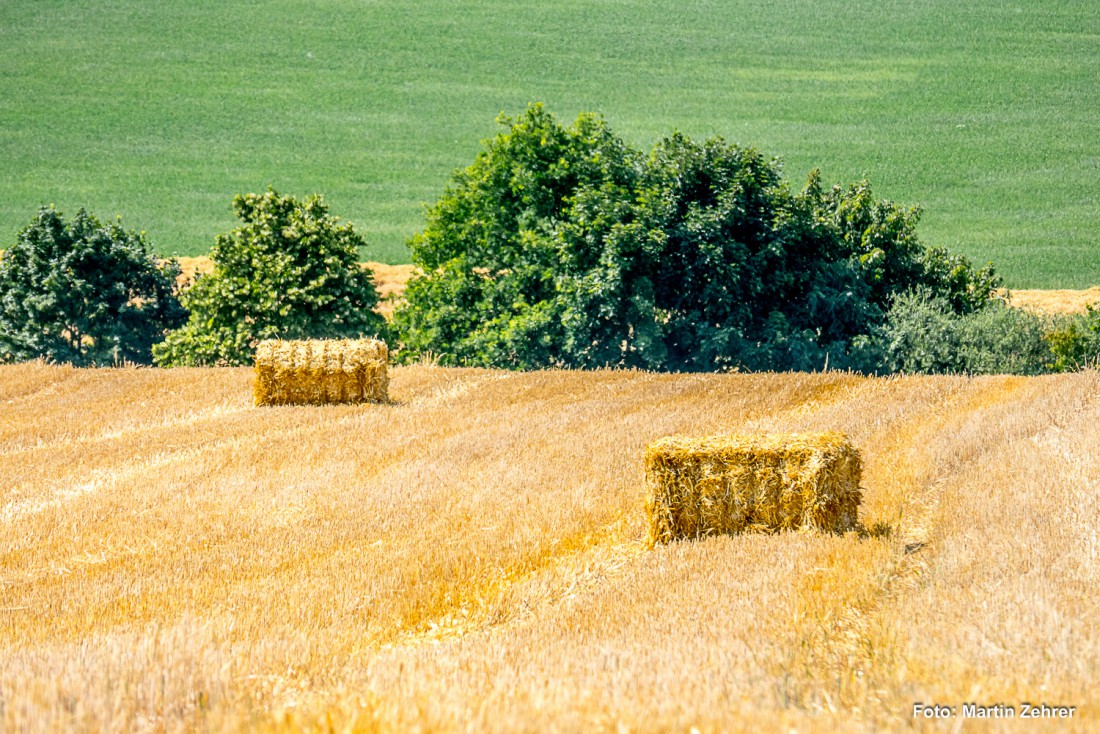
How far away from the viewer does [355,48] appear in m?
87.4

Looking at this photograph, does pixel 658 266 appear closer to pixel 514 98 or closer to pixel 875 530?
pixel 875 530

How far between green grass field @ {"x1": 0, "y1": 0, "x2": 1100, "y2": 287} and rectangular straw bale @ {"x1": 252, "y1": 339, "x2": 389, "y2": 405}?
38388mm

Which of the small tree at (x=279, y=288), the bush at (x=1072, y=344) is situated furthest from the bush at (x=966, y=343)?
the small tree at (x=279, y=288)

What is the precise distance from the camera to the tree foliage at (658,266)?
3503 cm

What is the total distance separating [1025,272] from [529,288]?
27.4 m

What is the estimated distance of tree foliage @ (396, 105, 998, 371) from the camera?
3503cm

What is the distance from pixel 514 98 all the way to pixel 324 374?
59383 millimetres

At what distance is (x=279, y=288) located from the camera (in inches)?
1457

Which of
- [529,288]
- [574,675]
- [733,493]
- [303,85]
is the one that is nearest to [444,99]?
[303,85]

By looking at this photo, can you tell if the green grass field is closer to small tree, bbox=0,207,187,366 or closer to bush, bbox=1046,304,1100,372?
small tree, bbox=0,207,187,366

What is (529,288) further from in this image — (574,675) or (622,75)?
(622,75)

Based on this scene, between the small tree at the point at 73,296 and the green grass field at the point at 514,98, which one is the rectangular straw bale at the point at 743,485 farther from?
the green grass field at the point at 514,98

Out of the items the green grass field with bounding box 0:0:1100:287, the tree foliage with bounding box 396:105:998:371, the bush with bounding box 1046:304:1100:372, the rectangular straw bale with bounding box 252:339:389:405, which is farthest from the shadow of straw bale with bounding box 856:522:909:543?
the green grass field with bounding box 0:0:1100:287

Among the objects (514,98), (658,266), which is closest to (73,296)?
(658,266)
